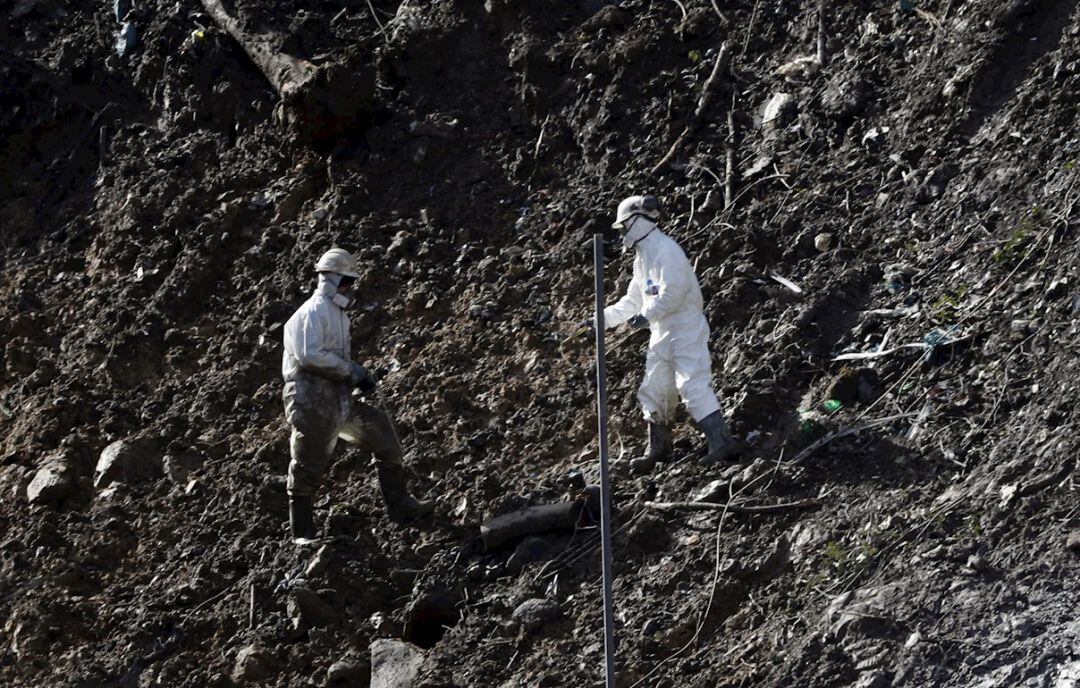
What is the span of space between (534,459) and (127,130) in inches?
231

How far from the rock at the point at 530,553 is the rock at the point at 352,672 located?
0.99 metres

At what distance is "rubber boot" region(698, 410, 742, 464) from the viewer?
36.0ft

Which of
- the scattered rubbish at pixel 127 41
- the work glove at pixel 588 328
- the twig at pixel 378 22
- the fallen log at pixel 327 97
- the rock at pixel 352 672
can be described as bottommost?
the rock at pixel 352 672

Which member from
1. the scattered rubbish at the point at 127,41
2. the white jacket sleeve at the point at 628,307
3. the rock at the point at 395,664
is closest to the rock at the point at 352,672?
the rock at the point at 395,664

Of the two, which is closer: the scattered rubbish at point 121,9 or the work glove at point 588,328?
the work glove at point 588,328

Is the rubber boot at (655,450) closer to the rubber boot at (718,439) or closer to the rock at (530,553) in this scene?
the rubber boot at (718,439)

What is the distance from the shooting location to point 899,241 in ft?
39.8

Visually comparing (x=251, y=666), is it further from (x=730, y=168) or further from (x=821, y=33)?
(x=821, y=33)

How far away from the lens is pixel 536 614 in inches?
408

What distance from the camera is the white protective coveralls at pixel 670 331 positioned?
36.0ft

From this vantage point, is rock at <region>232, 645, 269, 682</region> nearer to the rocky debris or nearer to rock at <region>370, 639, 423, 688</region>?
rock at <region>370, 639, 423, 688</region>

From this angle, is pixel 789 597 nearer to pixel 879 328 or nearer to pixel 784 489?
pixel 784 489

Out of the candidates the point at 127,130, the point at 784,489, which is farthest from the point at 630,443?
the point at 127,130

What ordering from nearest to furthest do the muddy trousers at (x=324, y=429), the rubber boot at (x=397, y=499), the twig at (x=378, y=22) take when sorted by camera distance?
the muddy trousers at (x=324, y=429)
the rubber boot at (x=397, y=499)
the twig at (x=378, y=22)
